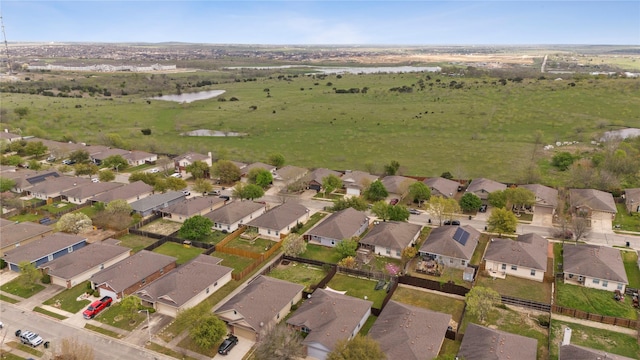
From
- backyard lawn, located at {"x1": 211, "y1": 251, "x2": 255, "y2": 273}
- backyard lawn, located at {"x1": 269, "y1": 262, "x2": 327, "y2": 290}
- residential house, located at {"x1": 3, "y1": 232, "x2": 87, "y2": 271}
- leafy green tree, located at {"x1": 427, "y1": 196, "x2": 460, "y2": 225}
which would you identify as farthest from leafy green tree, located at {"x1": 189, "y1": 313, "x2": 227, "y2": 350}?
leafy green tree, located at {"x1": 427, "y1": 196, "x2": 460, "y2": 225}

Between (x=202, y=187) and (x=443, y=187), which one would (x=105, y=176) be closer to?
(x=202, y=187)

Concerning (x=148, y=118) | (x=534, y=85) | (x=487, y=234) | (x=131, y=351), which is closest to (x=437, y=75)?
(x=534, y=85)

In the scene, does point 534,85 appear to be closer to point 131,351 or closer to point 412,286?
point 412,286

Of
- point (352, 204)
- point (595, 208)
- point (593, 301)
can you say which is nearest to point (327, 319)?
point (593, 301)

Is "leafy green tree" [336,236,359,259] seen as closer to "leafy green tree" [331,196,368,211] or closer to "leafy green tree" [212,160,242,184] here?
Answer: "leafy green tree" [331,196,368,211]

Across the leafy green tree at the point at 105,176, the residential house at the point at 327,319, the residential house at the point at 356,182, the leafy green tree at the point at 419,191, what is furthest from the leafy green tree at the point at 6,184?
the leafy green tree at the point at 419,191

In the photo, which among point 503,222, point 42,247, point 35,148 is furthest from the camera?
point 35,148
